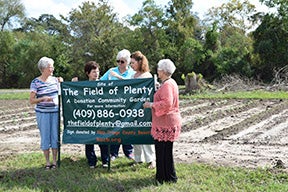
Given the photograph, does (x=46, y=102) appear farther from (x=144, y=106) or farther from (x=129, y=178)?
(x=129, y=178)

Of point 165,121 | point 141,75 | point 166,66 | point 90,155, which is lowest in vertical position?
point 90,155

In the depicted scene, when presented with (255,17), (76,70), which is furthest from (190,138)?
(76,70)

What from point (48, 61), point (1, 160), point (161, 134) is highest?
point (48, 61)

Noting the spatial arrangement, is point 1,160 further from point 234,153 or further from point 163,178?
point 234,153

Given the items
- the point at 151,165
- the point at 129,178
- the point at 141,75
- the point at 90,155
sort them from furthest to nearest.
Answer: the point at 90,155 → the point at 151,165 → the point at 141,75 → the point at 129,178

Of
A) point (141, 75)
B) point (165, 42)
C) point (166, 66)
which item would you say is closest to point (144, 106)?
point (166, 66)

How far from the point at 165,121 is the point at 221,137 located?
3.91m

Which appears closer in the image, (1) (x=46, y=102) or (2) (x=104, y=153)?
(1) (x=46, y=102)

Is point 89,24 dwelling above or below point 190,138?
above

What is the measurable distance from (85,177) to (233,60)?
27295 mm

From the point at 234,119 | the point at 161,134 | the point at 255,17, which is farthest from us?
the point at 255,17

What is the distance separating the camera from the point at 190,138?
877 centimetres

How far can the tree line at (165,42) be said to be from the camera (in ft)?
99.1

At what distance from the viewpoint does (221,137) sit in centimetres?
866
